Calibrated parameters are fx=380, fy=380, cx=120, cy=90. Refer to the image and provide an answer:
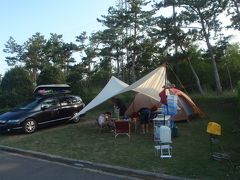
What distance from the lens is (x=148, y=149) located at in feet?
36.5

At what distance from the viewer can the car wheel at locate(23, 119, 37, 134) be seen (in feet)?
51.3

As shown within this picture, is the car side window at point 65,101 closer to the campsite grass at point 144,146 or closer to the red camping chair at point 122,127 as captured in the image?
the campsite grass at point 144,146

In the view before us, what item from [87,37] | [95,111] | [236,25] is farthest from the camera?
[87,37]

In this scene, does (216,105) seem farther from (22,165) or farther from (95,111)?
(22,165)

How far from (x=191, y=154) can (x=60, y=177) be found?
358cm

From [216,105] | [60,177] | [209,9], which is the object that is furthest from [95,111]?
[60,177]

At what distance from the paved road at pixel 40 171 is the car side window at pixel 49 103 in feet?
18.6

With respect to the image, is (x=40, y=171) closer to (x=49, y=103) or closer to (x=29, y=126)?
(x=29, y=126)

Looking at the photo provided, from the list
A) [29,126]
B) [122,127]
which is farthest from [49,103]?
[122,127]

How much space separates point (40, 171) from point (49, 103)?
7760mm

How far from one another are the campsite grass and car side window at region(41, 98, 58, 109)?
103cm

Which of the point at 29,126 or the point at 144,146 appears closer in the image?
the point at 144,146

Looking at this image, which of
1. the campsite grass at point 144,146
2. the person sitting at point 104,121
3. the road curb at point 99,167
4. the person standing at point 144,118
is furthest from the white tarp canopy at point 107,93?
the road curb at point 99,167

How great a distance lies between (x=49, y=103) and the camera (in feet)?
55.5
